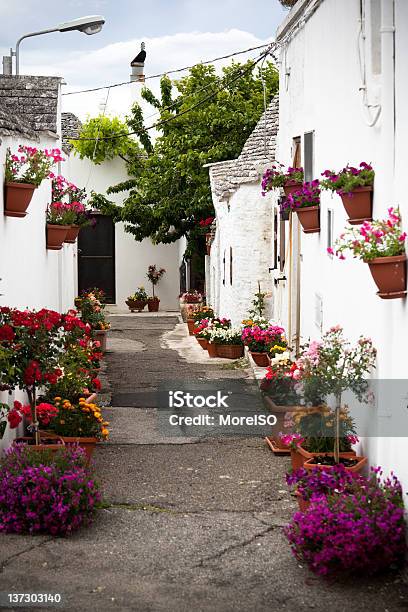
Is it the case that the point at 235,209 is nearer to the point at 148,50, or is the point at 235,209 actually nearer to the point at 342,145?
the point at 342,145

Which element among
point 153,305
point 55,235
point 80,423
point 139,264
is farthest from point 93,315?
point 139,264

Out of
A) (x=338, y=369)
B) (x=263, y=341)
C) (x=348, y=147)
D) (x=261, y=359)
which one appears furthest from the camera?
(x=263, y=341)

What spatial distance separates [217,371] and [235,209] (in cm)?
327

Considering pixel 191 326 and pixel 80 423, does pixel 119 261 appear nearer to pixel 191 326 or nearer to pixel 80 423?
pixel 191 326

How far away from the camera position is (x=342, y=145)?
8844mm

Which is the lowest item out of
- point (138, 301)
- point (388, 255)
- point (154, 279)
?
point (138, 301)

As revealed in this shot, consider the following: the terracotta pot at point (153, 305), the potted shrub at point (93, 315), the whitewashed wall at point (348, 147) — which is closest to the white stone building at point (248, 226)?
the potted shrub at point (93, 315)

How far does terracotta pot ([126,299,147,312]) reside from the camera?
93.0ft

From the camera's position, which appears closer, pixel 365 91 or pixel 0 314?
pixel 365 91

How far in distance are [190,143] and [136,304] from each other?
20.4ft

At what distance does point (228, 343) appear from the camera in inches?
670

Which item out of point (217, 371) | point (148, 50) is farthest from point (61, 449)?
point (148, 50)

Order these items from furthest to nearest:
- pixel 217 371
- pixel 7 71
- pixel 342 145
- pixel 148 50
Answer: pixel 148 50 → pixel 7 71 → pixel 217 371 → pixel 342 145

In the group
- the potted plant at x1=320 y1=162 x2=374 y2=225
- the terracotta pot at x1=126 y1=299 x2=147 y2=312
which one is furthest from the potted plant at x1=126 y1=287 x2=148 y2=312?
the potted plant at x1=320 y1=162 x2=374 y2=225
